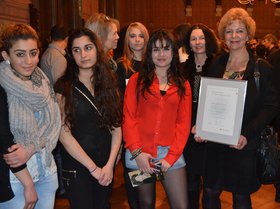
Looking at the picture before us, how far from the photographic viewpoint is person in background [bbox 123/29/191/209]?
8.66 feet

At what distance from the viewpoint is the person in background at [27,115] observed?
207 cm

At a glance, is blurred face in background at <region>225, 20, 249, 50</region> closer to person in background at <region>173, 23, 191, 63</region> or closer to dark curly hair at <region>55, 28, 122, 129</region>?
person in background at <region>173, 23, 191, 63</region>

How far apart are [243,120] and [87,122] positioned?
121cm

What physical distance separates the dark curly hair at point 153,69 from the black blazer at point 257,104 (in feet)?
1.67

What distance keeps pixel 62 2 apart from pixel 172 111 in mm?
5755

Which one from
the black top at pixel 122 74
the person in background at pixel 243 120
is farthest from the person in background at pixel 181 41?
the person in background at pixel 243 120

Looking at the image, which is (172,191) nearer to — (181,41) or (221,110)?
(221,110)

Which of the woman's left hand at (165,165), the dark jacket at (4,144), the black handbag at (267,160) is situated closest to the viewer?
the dark jacket at (4,144)

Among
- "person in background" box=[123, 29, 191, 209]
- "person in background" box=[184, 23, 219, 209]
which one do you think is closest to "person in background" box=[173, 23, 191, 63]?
"person in background" box=[184, 23, 219, 209]

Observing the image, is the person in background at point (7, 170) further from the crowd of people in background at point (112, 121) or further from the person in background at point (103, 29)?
the person in background at point (103, 29)

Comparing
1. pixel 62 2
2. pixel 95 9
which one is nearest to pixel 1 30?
pixel 62 2

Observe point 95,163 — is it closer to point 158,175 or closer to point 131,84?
point 158,175

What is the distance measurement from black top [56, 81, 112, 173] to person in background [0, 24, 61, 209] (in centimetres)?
15

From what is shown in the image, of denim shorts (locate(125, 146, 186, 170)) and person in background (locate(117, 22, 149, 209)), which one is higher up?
person in background (locate(117, 22, 149, 209))
